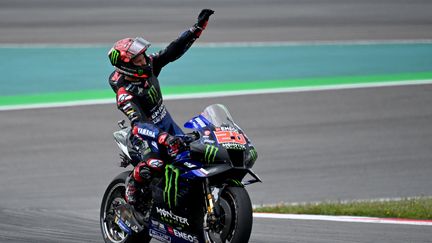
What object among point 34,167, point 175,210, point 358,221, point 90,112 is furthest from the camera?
point 90,112

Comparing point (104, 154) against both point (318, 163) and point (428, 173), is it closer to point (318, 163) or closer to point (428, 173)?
point (318, 163)

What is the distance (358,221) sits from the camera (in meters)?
10.1

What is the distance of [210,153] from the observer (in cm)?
780

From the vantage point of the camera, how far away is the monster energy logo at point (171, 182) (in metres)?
8.12

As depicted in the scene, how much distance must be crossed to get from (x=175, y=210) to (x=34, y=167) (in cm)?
526

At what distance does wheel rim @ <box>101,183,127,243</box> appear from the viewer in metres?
9.04

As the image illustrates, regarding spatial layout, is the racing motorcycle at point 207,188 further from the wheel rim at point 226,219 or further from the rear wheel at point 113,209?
the rear wheel at point 113,209

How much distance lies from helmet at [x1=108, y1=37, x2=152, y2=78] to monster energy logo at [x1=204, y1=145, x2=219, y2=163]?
1043 mm

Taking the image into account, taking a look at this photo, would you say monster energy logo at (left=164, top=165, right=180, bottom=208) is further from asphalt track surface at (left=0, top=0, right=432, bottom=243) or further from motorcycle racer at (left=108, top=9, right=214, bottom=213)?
asphalt track surface at (left=0, top=0, right=432, bottom=243)

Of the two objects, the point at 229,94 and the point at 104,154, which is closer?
the point at 104,154

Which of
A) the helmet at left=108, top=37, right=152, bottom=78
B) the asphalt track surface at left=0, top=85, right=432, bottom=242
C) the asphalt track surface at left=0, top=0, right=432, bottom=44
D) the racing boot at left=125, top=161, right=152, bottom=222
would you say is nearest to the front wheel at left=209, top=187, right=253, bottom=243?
the racing boot at left=125, top=161, right=152, bottom=222

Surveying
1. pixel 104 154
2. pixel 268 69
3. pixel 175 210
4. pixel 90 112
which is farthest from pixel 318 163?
pixel 268 69

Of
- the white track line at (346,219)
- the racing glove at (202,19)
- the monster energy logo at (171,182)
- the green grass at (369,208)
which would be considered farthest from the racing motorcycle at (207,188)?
the green grass at (369,208)

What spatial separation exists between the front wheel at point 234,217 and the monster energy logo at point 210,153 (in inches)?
9.7
